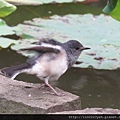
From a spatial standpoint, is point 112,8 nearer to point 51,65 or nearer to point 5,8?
point 51,65

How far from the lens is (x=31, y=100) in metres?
3.72

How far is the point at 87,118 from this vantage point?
9.58ft

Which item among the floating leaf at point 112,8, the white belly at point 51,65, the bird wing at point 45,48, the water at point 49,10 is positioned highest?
the floating leaf at point 112,8

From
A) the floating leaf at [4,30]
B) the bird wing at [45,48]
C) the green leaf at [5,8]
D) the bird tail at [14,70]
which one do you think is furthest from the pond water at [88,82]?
the bird wing at [45,48]

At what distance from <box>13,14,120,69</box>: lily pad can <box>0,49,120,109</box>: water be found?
160 millimetres

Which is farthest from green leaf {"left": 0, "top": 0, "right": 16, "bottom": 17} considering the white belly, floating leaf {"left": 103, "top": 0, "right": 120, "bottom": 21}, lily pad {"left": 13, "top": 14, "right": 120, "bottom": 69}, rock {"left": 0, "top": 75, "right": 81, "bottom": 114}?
floating leaf {"left": 103, "top": 0, "right": 120, "bottom": 21}

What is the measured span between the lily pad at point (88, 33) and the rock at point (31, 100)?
1565 millimetres

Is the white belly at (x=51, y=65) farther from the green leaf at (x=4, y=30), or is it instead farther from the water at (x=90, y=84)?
the green leaf at (x=4, y=30)

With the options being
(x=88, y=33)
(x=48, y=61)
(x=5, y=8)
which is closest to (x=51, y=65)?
(x=48, y=61)

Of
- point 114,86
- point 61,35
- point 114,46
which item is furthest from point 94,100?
point 61,35

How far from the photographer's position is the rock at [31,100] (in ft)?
11.8

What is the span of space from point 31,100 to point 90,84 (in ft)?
6.08


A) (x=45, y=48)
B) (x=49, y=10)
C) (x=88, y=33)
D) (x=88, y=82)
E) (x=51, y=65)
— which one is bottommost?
(x=49, y=10)

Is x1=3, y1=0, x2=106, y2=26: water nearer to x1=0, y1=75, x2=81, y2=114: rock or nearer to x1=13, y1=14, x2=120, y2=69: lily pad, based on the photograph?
x1=13, y1=14, x2=120, y2=69: lily pad
